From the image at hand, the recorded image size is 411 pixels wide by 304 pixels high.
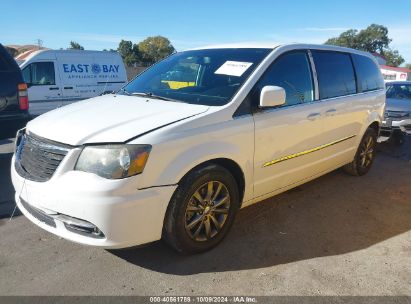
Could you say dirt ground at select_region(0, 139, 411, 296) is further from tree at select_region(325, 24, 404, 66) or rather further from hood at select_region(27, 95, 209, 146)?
tree at select_region(325, 24, 404, 66)

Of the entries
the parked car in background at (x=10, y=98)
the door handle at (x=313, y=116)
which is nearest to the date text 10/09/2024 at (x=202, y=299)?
the door handle at (x=313, y=116)

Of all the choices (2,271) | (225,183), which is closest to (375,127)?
(225,183)

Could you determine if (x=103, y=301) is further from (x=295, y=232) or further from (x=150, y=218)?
(x=295, y=232)

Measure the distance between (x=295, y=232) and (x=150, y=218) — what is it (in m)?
1.67

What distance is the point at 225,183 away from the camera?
327 centimetres

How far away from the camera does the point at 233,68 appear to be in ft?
12.0

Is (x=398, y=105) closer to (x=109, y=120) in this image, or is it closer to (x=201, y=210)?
(x=201, y=210)

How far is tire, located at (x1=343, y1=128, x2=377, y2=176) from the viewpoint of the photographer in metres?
5.46

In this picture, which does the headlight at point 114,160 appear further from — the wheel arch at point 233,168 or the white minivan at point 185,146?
the wheel arch at point 233,168

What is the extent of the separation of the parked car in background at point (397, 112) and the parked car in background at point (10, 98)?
6832 millimetres

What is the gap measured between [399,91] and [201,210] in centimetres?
946

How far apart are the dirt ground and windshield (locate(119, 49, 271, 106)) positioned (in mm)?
1367

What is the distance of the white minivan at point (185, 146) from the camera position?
2.68 metres

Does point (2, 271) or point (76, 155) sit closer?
point (76, 155)
